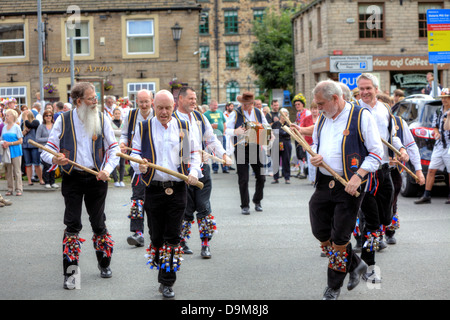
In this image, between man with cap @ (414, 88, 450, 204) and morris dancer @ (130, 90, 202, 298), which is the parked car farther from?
morris dancer @ (130, 90, 202, 298)

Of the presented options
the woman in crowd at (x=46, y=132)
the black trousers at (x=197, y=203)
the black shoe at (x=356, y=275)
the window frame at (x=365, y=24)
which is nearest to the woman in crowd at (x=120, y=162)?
the woman in crowd at (x=46, y=132)

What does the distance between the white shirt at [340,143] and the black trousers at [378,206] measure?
1.20m

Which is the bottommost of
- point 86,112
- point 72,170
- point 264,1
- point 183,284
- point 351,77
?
point 183,284

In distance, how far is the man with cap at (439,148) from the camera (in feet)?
41.4

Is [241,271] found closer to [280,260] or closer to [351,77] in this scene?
[280,260]

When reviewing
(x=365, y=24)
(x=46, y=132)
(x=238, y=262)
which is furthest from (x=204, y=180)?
(x=365, y=24)

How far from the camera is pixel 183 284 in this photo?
7020mm

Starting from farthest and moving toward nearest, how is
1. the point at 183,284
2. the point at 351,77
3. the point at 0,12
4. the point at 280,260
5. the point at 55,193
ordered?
the point at 0,12 → the point at 351,77 → the point at 55,193 → the point at 280,260 → the point at 183,284

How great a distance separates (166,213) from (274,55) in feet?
151

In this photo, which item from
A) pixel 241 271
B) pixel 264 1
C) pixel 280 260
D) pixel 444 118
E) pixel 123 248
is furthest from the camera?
pixel 264 1

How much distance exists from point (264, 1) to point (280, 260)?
59341 mm

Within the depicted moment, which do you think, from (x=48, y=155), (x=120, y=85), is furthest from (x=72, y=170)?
(x=120, y=85)

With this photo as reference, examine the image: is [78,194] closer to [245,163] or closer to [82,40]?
[245,163]

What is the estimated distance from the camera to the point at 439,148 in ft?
42.1
